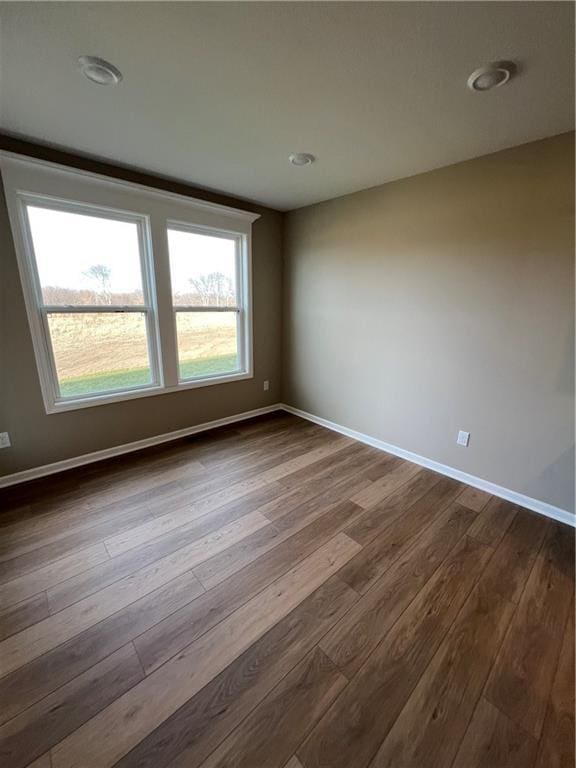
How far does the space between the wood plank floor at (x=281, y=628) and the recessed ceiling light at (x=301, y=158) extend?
252 cm

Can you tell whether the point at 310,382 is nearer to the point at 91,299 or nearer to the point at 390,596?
the point at 91,299

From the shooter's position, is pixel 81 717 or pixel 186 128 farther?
pixel 186 128

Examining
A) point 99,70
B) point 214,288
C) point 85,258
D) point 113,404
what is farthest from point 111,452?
point 99,70

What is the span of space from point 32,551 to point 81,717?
1056 millimetres

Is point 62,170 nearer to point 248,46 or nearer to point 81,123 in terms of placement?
point 81,123

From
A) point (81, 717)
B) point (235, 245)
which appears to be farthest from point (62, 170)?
point (81, 717)

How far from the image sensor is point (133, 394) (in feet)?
9.57

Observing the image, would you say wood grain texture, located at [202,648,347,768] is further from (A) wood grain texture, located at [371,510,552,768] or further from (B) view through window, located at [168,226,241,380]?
(B) view through window, located at [168,226,241,380]

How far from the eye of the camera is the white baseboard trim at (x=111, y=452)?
2.45 metres

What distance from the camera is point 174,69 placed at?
1.43 metres

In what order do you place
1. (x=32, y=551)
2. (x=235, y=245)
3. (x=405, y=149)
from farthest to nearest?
(x=235, y=245) → (x=405, y=149) → (x=32, y=551)

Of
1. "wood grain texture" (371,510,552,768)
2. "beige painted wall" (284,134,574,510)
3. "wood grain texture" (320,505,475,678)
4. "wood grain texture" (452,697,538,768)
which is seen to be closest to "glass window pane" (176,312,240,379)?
"beige painted wall" (284,134,574,510)

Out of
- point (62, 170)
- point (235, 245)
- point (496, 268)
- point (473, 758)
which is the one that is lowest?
point (473, 758)

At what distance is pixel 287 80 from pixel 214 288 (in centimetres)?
207
